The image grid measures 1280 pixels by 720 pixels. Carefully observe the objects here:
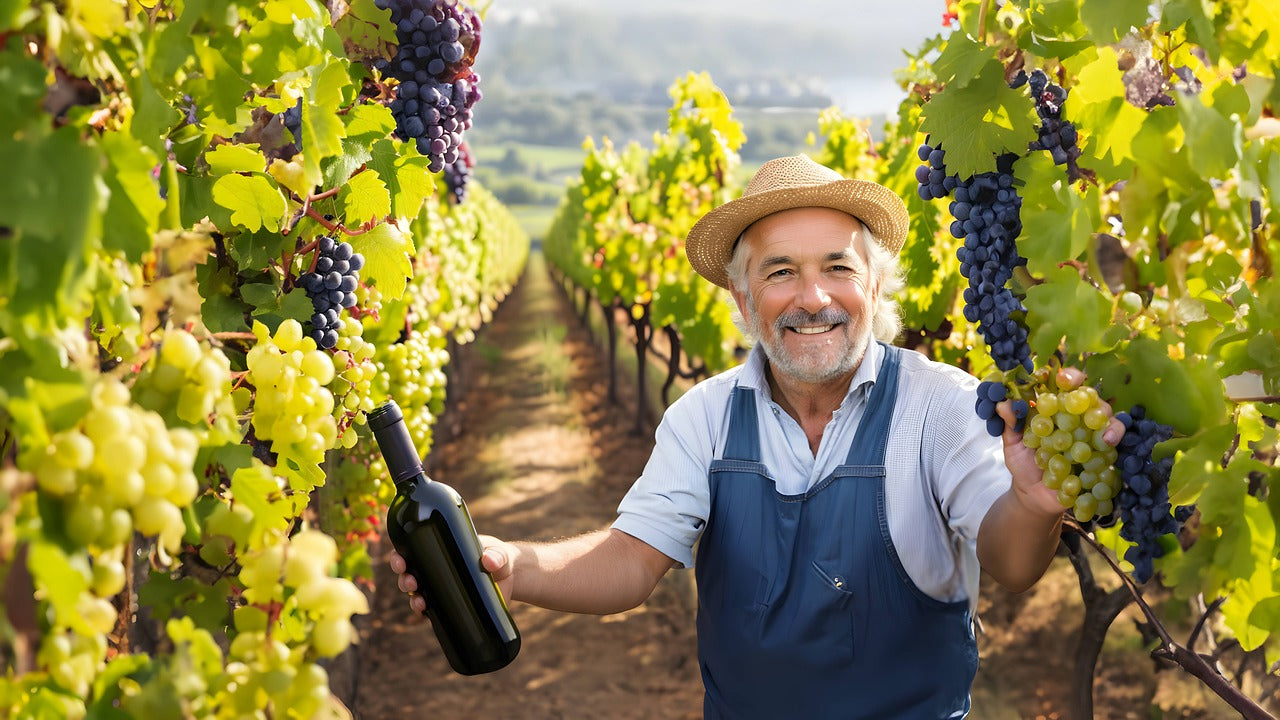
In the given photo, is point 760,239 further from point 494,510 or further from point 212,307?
point 494,510

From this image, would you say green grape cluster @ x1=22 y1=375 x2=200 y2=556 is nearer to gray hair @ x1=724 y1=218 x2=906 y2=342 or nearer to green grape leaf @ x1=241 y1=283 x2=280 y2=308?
green grape leaf @ x1=241 y1=283 x2=280 y2=308

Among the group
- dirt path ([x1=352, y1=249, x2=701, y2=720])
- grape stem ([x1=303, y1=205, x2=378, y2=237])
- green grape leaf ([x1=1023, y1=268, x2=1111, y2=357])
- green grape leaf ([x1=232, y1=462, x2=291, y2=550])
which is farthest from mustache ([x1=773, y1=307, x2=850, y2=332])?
dirt path ([x1=352, y1=249, x2=701, y2=720])

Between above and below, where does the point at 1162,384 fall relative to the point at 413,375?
above

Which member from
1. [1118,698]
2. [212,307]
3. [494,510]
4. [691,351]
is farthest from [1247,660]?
[494,510]

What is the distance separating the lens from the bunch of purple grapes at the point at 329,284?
209 centimetres

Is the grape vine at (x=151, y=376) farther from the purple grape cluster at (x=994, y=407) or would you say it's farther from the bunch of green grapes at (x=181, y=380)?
the purple grape cluster at (x=994, y=407)

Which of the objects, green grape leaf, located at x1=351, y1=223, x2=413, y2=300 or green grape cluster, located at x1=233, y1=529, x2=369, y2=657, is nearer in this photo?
green grape cluster, located at x1=233, y1=529, x2=369, y2=657

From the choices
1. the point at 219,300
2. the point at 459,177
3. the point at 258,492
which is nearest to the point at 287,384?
the point at 258,492

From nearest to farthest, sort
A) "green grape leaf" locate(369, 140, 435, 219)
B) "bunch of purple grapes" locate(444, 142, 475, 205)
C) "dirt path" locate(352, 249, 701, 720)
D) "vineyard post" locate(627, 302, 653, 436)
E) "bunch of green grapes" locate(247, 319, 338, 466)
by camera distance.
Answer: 1. "bunch of green grapes" locate(247, 319, 338, 466)
2. "green grape leaf" locate(369, 140, 435, 219)
3. "bunch of purple grapes" locate(444, 142, 475, 205)
4. "dirt path" locate(352, 249, 701, 720)
5. "vineyard post" locate(627, 302, 653, 436)

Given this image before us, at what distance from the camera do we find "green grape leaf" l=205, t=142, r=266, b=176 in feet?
5.38

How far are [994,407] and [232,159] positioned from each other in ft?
4.49

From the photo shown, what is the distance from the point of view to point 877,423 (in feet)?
7.95

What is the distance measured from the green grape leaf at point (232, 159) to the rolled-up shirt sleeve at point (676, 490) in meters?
1.21

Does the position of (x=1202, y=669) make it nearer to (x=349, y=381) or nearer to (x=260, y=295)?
(x=349, y=381)
